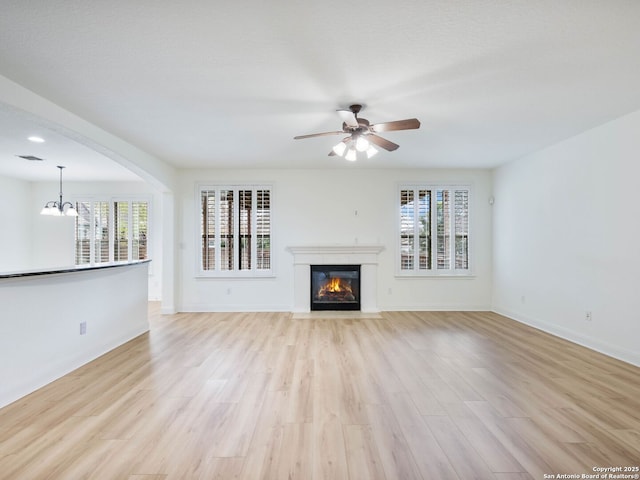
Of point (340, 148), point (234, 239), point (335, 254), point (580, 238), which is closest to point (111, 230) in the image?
point (234, 239)

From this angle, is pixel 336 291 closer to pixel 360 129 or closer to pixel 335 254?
pixel 335 254

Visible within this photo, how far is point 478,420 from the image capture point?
2.31 meters

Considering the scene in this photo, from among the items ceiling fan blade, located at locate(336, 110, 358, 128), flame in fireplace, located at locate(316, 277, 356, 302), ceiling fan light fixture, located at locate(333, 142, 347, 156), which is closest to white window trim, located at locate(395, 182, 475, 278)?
flame in fireplace, located at locate(316, 277, 356, 302)

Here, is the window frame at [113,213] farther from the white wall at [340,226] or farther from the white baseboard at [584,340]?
the white baseboard at [584,340]

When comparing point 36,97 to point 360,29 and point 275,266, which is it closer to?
point 360,29

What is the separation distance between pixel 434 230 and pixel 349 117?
3982mm

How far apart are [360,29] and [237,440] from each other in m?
2.84

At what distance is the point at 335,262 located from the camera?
20.1ft

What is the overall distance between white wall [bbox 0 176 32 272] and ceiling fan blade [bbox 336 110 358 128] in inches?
312

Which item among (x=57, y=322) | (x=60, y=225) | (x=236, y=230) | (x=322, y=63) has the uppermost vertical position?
(x=322, y=63)

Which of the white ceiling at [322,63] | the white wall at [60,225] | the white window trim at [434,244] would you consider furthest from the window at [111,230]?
the white window trim at [434,244]

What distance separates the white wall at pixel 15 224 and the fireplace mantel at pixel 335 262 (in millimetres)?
6185

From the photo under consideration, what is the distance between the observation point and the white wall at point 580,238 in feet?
11.7

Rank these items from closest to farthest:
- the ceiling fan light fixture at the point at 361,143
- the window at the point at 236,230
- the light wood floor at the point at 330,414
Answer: the light wood floor at the point at 330,414, the ceiling fan light fixture at the point at 361,143, the window at the point at 236,230
